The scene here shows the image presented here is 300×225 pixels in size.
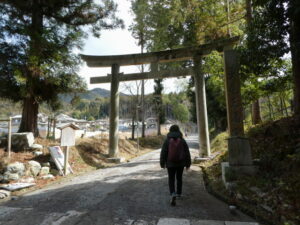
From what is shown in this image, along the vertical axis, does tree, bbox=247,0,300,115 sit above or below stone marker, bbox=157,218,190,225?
above

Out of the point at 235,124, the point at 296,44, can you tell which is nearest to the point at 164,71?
the point at 235,124

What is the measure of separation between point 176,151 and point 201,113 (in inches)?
179

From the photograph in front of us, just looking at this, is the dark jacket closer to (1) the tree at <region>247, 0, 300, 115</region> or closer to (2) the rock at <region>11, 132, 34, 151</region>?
(1) the tree at <region>247, 0, 300, 115</region>

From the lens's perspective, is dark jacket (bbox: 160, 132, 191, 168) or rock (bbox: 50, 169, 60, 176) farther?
rock (bbox: 50, 169, 60, 176)

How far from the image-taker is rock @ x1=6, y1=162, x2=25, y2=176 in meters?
5.37

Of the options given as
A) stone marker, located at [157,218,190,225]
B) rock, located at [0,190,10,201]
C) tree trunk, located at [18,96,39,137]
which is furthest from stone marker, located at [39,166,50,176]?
stone marker, located at [157,218,190,225]

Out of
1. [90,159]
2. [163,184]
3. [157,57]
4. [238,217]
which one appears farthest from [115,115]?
[238,217]

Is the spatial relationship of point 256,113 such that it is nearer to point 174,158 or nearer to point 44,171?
point 174,158

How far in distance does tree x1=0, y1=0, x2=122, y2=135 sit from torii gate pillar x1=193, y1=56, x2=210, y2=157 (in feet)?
14.9

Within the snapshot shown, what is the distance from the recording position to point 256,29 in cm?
531

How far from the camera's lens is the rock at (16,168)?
211 inches

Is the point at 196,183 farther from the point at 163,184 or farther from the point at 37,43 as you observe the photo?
the point at 37,43

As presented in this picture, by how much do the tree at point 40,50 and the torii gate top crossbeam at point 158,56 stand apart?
988 mm

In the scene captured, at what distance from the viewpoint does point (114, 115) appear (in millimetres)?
8727
